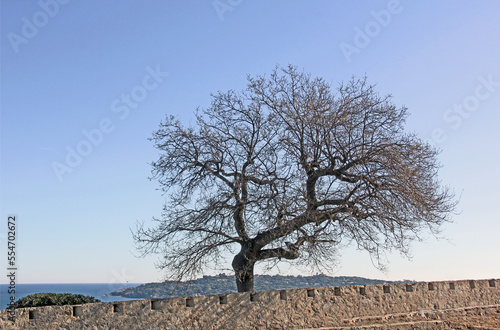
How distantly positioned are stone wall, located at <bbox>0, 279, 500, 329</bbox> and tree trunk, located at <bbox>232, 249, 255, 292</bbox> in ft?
8.41

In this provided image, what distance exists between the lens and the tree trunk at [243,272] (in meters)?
14.0

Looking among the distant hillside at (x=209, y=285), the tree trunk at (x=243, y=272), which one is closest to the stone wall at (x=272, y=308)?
the distant hillside at (x=209, y=285)

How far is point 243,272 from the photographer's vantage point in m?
14.0

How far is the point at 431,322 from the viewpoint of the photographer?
13078 millimetres

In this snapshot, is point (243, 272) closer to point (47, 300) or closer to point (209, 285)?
point (209, 285)

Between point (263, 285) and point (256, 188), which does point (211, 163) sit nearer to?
point (256, 188)

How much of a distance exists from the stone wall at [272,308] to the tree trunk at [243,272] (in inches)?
→ 101

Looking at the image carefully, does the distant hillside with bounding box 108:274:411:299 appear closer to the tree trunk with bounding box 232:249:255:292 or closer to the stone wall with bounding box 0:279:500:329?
the tree trunk with bounding box 232:249:255:292

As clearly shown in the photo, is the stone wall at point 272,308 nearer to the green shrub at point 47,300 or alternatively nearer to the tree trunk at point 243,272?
the green shrub at point 47,300

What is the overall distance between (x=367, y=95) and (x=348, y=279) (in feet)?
39.2

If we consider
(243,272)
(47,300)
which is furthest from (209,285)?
(47,300)

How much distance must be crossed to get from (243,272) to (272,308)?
2.72m

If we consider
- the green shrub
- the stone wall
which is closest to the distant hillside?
the stone wall

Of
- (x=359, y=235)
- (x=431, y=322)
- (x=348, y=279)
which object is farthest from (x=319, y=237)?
(x=348, y=279)
